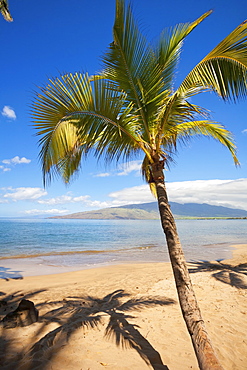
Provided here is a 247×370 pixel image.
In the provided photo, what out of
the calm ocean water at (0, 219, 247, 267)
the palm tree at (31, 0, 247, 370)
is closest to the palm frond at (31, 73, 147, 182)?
the palm tree at (31, 0, 247, 370)

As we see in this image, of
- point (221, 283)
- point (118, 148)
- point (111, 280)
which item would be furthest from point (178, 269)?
point (111, 280)

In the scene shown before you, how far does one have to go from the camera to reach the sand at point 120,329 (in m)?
3.26

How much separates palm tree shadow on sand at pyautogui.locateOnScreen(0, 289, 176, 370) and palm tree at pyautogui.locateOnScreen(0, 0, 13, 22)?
8.24m

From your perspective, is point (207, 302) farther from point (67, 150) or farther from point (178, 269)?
point (67, 150)

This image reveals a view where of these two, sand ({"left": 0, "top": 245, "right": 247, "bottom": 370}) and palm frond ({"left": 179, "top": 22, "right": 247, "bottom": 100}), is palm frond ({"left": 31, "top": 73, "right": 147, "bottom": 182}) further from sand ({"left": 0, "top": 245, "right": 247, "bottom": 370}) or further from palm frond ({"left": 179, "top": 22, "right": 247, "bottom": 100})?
sand ({"left": 0, "top": 245, "right": 247, "bottom": 370})

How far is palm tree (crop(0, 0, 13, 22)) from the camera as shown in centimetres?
641

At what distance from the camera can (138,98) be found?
154 inches

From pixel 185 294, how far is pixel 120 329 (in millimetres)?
1877

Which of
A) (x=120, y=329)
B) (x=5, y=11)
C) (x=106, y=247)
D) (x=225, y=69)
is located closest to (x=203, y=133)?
(x=225, y=69)

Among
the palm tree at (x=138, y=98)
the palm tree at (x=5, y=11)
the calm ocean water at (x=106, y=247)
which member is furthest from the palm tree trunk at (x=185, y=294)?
the calm ocean water at (x=106, y=247)

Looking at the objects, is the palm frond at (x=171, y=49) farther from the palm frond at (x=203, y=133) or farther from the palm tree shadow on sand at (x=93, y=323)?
the palm tree shadow on sand at (x=93, y=323)

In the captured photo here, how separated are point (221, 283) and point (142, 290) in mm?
2561

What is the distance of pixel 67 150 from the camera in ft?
13.3

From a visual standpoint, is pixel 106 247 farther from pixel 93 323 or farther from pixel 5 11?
pixel 5 11
